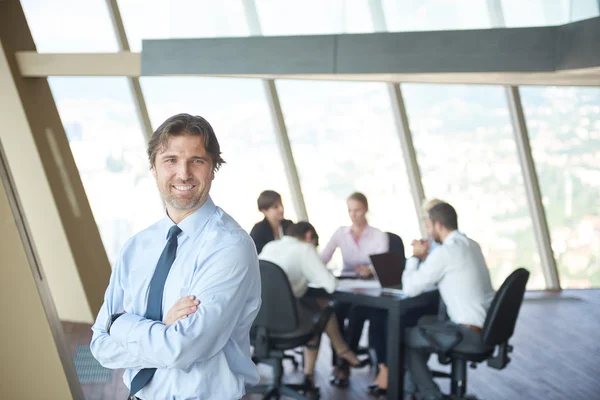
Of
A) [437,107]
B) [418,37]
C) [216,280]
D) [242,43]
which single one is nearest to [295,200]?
[437,107]

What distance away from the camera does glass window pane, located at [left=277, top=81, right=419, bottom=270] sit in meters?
7.89

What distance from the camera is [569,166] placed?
26.6 feet

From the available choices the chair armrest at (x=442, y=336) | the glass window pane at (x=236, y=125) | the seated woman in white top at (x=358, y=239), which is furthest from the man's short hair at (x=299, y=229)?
the glass window pane at (x=236, y=125)

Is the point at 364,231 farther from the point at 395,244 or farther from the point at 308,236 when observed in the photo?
the point at 308,236

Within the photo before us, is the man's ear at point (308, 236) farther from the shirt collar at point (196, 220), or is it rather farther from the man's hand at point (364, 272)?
the shirt collar at point (196, 220)

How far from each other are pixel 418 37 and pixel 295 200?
3530 mm

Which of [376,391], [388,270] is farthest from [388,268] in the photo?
[376,391]

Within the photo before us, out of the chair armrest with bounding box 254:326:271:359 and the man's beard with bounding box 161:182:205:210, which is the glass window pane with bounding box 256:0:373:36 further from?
the man's beard with bounding box 161:182:205:210

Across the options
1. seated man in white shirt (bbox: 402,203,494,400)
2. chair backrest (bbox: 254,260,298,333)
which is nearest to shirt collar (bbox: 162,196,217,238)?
chair backrest (bbox: 254,260,298,333)

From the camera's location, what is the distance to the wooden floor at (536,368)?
4.62m

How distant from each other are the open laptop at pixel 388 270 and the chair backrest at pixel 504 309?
72cm

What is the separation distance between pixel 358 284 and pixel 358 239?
88 cm

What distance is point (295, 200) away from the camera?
7.98 meters

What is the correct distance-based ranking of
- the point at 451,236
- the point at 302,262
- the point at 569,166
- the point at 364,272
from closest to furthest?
the point at 451,236, the point at 302,262, the point at 364,272, the point at 569,166
